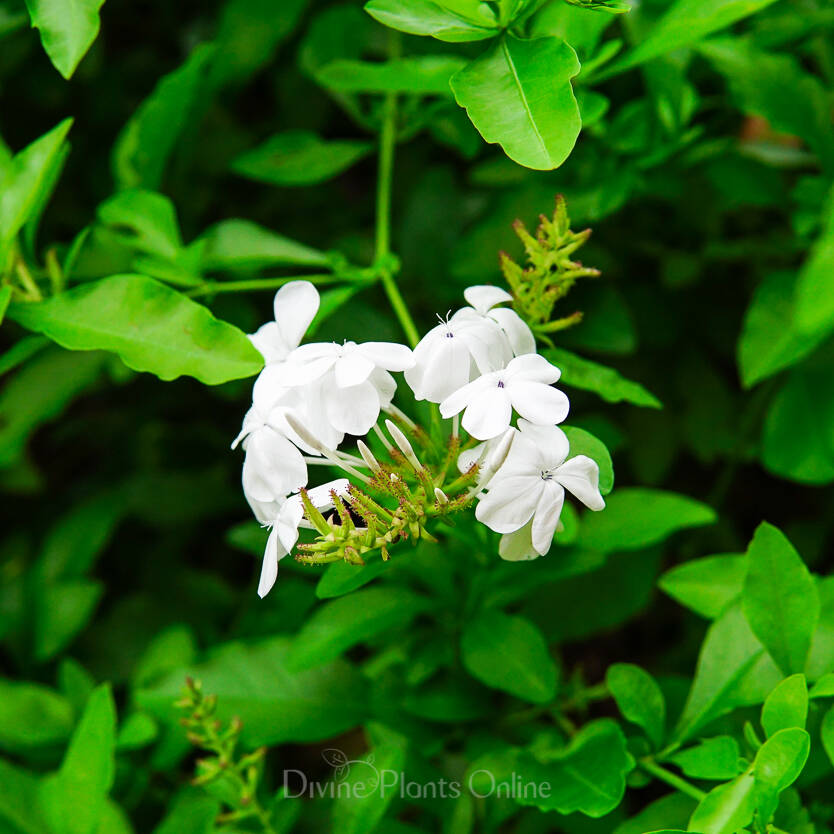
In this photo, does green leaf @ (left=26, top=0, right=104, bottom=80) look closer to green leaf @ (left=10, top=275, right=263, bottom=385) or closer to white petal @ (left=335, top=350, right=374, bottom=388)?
green leaf @ (left=10, top=275, right=263, bottom=385)

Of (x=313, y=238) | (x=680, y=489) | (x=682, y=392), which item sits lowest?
(x=680, y=489)

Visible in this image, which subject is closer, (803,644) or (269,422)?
(269,422)

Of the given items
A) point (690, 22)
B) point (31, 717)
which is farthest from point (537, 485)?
point (31, 717)

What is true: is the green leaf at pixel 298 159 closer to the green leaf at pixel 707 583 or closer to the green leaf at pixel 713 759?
the green leaf at pixel 707 583

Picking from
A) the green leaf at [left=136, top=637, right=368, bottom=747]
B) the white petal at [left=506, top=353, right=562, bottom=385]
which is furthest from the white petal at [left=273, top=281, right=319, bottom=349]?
the green leaf at [left=136, top=637, right=368, bottom=747]

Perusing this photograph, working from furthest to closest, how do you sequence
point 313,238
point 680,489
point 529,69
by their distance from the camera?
point 680,489 < point 313,238 < point 529,69

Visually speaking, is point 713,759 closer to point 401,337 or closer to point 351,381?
point 351,381

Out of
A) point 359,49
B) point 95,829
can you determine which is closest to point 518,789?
point 95,829

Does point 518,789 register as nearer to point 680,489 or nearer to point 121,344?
point 121,344
